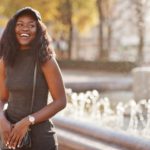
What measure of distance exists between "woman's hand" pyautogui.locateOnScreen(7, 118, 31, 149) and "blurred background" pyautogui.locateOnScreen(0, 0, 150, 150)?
1777 mm

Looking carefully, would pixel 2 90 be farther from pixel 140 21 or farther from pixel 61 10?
pixel 61 10

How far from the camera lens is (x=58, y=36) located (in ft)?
101

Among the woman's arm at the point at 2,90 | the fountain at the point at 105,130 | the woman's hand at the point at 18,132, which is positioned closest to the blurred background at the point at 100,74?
the fountain at the point at 105,130

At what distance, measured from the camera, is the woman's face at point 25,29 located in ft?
9.55

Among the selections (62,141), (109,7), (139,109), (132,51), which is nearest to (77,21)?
(109,7)

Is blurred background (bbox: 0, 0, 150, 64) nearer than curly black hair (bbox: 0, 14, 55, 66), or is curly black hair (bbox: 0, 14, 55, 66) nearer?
curly black hair (bbox: 0, 14, 55, 66)

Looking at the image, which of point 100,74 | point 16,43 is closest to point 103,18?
point 100,74

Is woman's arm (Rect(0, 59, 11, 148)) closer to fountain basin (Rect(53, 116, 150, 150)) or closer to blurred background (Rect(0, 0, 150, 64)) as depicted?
fountain basin (Rect(53, 116, 150, 150))

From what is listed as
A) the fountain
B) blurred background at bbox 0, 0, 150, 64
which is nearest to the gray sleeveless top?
the fountain

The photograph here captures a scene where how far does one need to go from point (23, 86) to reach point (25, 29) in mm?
318

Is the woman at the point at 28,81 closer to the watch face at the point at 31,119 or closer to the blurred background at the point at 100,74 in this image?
the watch face at the point at 31,119

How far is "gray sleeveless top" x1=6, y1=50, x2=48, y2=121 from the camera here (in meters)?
2.87

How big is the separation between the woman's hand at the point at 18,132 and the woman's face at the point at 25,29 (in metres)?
0.43

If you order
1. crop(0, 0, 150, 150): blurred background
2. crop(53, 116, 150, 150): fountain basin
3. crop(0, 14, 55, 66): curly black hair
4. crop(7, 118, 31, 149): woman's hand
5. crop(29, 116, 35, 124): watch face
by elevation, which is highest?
crop(0, 14, 55, 66): curly black hair
